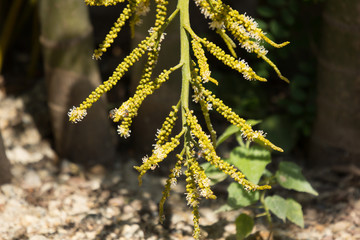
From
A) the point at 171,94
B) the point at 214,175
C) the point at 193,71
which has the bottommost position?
the point at 214,175

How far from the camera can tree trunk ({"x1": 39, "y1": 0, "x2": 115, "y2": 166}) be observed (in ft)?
6.37

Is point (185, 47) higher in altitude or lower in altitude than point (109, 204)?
higher

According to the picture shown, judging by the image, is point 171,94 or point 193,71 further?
point 171,94

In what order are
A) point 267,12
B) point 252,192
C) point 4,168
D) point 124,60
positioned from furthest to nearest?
point 267,12 → point 4,168 → point 252,192 → point 124,60

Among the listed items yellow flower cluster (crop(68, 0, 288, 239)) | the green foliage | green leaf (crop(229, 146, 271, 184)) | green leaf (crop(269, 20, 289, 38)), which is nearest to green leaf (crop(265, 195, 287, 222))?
the green foliage

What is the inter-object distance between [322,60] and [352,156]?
0.40m

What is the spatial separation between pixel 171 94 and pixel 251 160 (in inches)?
21.5

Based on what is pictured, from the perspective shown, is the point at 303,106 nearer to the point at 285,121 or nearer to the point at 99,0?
the point at 285,121

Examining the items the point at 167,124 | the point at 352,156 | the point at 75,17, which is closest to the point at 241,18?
the point at 167,124

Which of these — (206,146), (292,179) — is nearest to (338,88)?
(292,179)

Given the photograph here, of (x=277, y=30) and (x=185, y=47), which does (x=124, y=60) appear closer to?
(x=185, y=47)

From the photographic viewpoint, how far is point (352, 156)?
6.93 ft

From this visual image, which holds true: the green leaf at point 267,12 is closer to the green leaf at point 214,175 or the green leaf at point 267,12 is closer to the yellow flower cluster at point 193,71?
the green leaf at point 214,175

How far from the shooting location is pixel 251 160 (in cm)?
157
